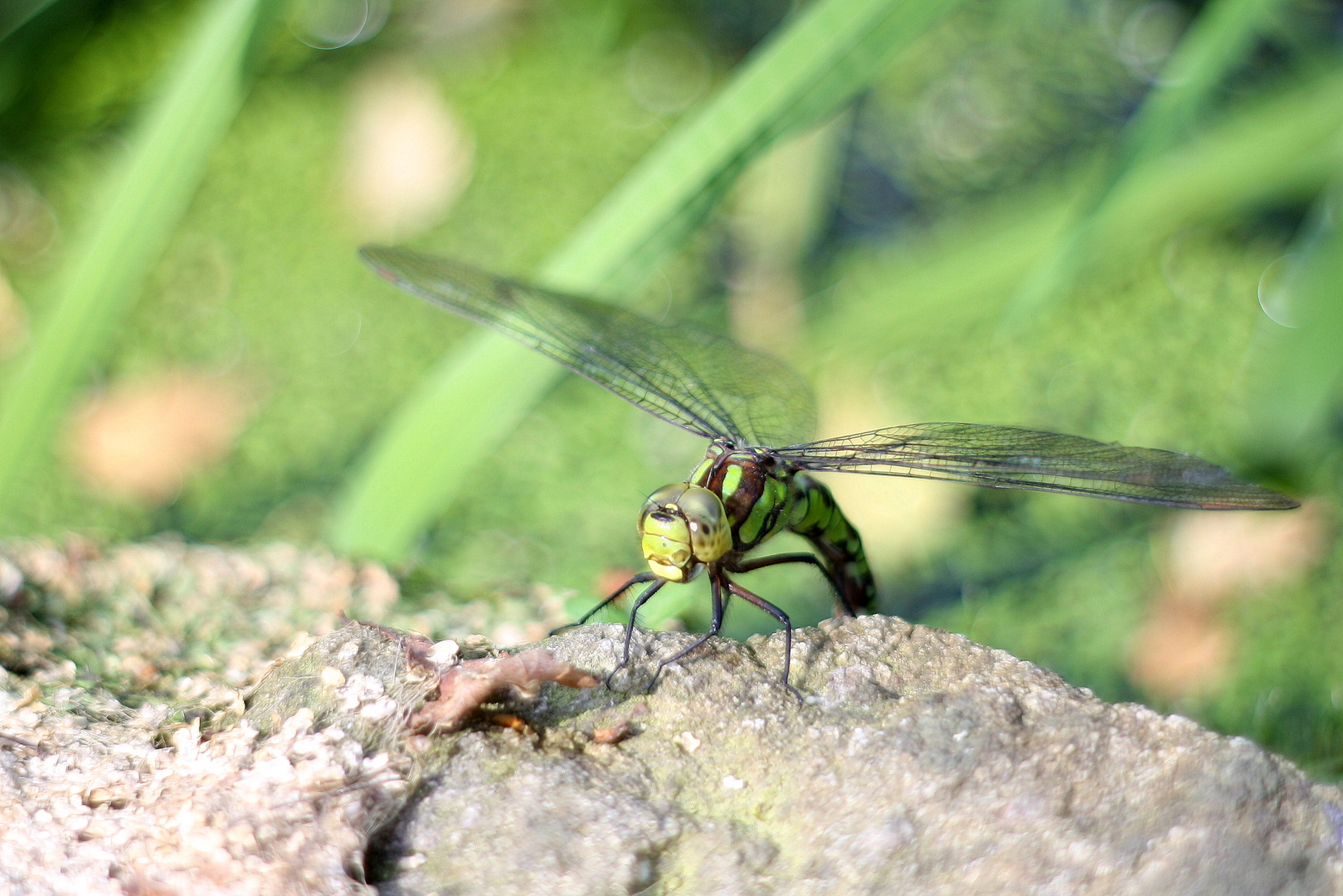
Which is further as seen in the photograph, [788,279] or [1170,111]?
[788,279]

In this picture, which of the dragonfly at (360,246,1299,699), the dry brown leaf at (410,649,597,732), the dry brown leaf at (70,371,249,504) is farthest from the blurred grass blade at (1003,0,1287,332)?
the dry brown leaf at (70,371,249,504)

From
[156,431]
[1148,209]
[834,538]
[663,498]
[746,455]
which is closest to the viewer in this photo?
[663,498]

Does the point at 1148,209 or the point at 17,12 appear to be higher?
the point at 1148,209

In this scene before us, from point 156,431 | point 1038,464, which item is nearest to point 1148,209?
point 1038,464

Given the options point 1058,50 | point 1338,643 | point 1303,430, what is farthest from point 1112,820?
point 1058,50

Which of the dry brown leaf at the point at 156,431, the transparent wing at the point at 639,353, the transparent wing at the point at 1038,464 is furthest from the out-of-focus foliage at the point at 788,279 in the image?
the transparent wing at the point at 1038,464

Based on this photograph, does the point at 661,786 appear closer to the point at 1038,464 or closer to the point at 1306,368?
the point at 1038,464

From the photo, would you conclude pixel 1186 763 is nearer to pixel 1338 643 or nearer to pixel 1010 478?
pixel 1010 478
